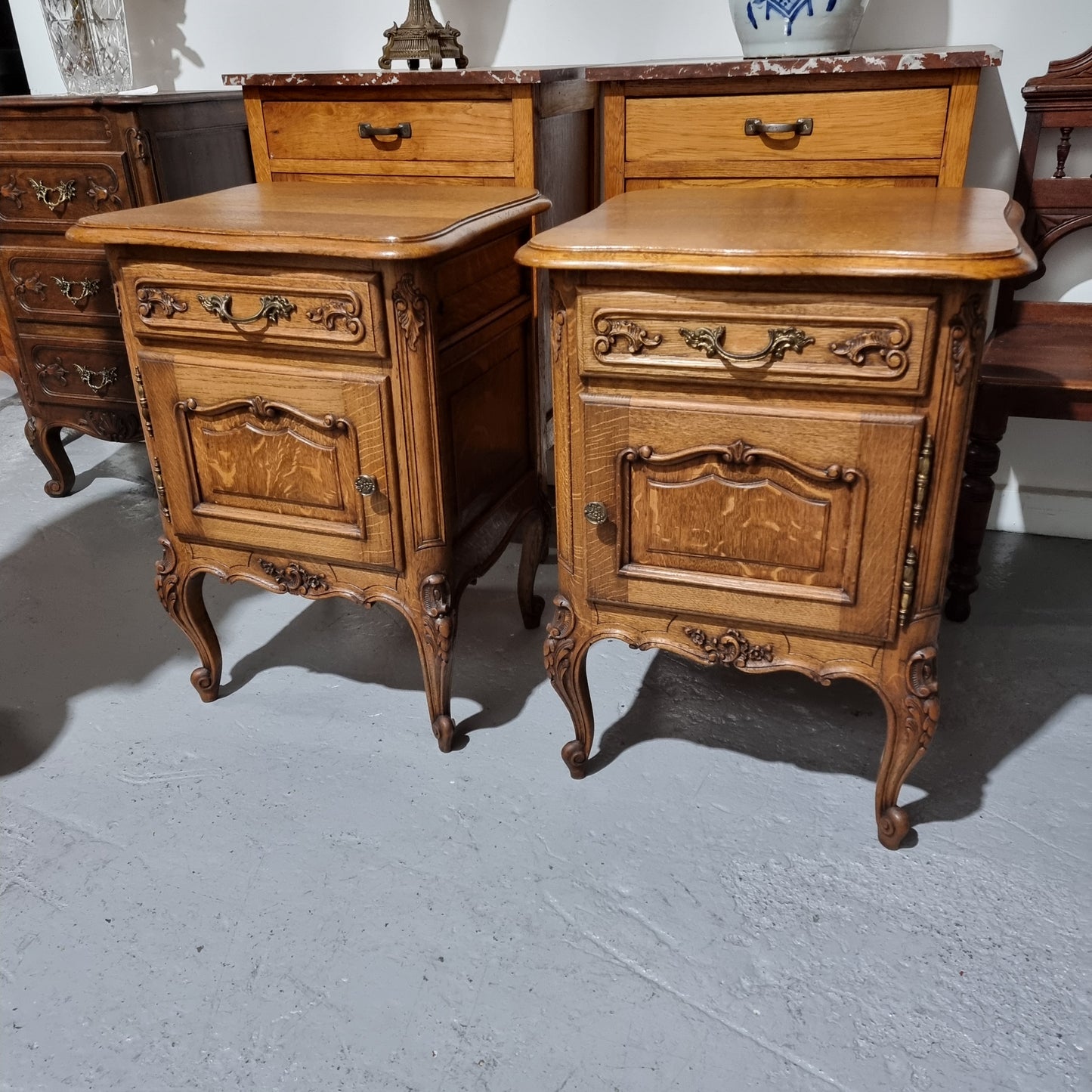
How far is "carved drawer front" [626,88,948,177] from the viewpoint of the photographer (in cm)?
172

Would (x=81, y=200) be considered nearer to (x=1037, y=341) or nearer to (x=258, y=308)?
(x=258, y=308)

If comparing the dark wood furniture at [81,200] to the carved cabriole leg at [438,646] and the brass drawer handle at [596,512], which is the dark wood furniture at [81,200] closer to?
the carved cabriole leg at [438,646]

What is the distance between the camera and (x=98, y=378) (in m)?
2.49

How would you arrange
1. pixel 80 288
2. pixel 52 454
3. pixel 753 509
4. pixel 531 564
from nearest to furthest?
pixel 753 509
pixel 531 564
pixel 80 288
pixel 52 454

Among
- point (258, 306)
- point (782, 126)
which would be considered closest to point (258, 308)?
point (258, 306)

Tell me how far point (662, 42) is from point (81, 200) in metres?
1.40

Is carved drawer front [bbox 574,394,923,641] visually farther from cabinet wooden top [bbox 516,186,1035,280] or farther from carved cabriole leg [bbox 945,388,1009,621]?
carved cabriole leg [bbox 945,388,1009,621]

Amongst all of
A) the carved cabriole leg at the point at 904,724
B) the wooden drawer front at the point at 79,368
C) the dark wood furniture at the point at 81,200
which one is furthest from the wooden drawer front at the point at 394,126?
the carved cabriole leg at the point at 904,724

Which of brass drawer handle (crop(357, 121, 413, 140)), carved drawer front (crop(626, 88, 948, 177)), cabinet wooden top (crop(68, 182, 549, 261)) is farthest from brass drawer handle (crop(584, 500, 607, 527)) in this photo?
brass drawer handle (crop(357, 121, 413, 140))

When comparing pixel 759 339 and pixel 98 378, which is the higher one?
pixel 759 339

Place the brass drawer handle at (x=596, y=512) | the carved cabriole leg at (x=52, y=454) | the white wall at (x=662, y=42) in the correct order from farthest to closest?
the carved cabriole leg at (x=52, y=454) → the white wall at (x=662, y=42) → the brass drawer handle at (x=596, y=512)

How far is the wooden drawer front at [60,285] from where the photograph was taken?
2.37 metres

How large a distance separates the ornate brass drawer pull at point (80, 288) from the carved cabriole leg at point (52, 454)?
0.39 meters

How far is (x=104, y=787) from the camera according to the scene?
5.35ft
